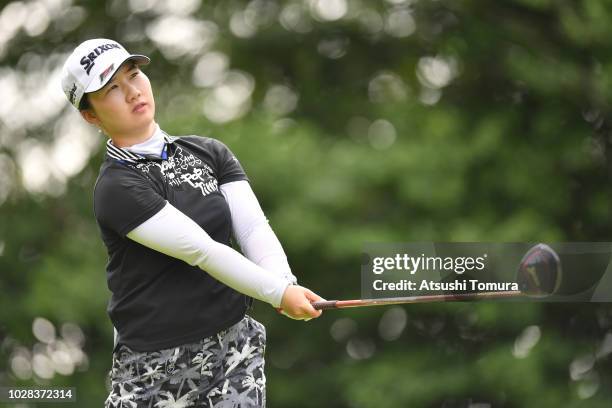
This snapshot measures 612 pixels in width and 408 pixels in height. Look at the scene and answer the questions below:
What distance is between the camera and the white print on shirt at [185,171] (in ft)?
12.8

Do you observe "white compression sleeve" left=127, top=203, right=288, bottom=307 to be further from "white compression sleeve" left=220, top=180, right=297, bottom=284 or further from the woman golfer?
"white compression sleeve" left=220, top=180, right=297, bottom=284

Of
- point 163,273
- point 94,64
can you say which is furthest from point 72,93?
point 163,273

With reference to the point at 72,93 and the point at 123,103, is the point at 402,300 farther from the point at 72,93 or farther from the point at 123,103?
the point at 72,93

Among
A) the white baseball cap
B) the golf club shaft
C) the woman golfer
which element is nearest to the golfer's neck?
the woman golfer

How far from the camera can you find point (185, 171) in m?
3.94

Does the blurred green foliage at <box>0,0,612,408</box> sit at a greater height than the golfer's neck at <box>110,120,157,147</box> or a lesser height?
greater

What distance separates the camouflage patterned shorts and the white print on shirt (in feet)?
1.46

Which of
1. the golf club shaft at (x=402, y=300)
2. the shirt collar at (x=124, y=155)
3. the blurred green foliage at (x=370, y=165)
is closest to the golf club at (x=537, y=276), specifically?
the golf club shaft at (x=402, y=300)

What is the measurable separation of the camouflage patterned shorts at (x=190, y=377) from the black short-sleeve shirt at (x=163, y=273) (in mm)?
37

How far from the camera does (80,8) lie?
15695mm

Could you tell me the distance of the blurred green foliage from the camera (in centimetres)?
1323

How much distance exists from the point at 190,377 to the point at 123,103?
848mm

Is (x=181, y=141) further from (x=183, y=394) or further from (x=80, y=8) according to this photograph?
(x=80, y=8)

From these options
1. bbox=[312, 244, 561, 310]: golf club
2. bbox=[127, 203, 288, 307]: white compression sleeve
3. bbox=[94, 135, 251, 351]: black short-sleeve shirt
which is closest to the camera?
bbox=[127, 203, 288, 307]: white compression sleeve
